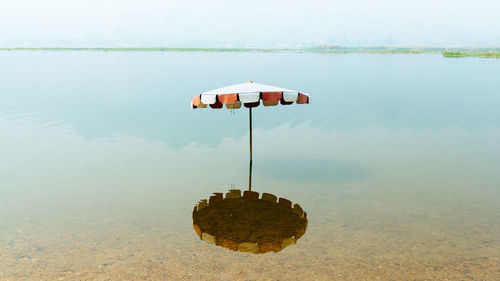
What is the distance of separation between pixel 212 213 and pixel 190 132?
445 inches

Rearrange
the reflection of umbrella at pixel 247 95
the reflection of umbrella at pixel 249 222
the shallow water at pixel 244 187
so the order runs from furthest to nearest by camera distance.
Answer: the reflection of umbrella at pixel 247 95, the reflection of umbrella at pixel 249 222, the shallow water at pixel 244 187

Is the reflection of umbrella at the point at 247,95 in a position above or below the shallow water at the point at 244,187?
above

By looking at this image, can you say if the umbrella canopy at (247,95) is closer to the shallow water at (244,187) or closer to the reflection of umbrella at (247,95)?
the reflection of umbrella at (247,95)

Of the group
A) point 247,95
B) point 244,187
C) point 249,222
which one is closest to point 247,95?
point 247,95

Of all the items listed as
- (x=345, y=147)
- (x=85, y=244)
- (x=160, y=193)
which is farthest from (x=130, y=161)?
(x=345, y=147)

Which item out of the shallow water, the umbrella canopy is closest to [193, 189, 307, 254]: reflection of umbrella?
the shallow water

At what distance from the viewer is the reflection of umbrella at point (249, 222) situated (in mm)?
8938

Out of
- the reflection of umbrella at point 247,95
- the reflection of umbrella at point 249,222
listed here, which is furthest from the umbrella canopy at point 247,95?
the reflection of umbrella at point 249,222

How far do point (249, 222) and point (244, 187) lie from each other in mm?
2705

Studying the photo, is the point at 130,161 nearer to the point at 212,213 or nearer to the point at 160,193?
the point at 160,193

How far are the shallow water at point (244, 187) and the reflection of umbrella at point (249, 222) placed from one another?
264 mm

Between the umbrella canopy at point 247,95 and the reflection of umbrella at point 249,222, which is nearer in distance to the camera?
the reflection of umbrella at point 249,222

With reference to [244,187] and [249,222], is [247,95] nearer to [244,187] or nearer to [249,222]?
[244,187]

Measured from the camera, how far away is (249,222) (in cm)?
996
